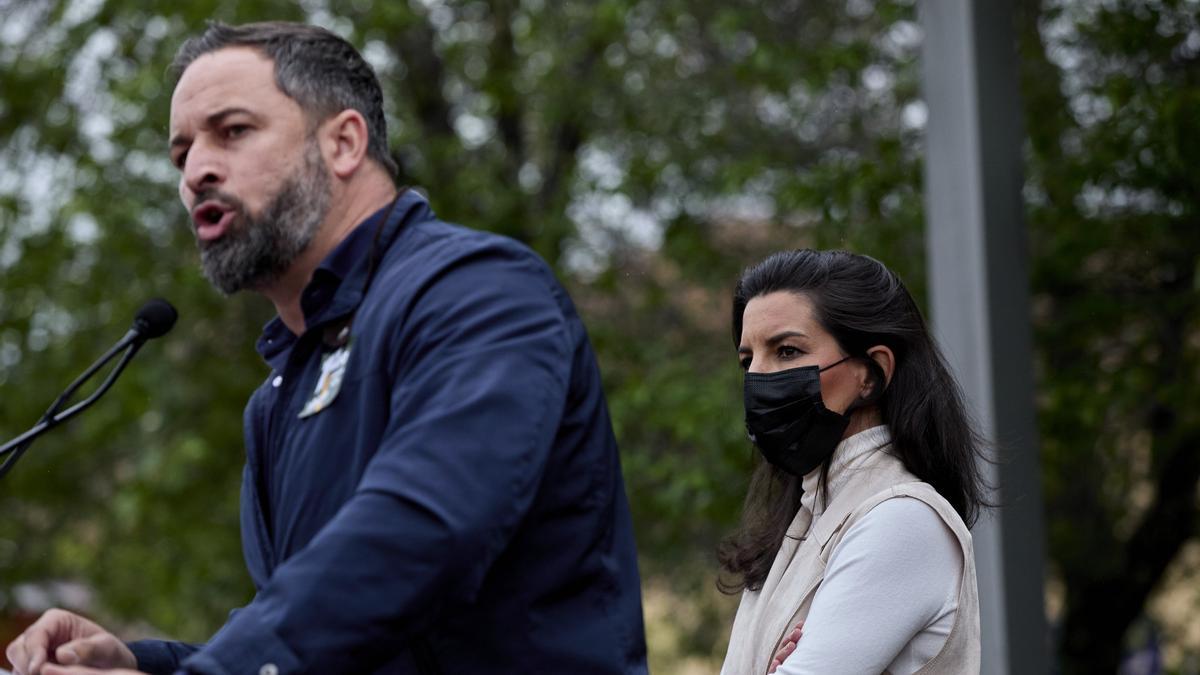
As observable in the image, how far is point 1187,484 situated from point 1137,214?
2.30 meters

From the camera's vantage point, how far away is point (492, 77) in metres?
9.81

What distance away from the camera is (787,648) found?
238 centimetres

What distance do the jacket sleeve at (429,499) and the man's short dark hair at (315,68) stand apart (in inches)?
17.1

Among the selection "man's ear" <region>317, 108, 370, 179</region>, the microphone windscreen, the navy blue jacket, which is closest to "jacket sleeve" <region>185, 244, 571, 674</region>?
the navy blue jacket

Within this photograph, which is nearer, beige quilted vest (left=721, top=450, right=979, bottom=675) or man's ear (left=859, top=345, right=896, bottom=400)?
beige quilted vest (left=721, top=450, right=979, bottom=675)

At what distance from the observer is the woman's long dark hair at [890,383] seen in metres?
2.55

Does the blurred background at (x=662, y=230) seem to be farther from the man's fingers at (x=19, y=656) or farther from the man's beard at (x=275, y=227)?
the man's fingers at (x=19, y=656)

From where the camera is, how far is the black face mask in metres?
2.54

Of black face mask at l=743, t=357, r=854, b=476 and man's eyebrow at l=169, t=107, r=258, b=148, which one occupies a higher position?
man's eyebrow at l=169, t=107, r=258, b=148

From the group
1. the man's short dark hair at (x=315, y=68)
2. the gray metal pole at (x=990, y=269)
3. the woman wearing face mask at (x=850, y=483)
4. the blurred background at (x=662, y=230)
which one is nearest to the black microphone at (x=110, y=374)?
the man's short dark hair at (x=315, y=68)

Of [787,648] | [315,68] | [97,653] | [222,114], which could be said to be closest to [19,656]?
[97,653]

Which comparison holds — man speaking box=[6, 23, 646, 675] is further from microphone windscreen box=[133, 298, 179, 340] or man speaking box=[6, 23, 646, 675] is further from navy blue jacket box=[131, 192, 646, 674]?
microphone windscreen box=[133, 298, 179, 340]

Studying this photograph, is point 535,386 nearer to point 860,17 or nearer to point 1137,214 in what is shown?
point 1137,214

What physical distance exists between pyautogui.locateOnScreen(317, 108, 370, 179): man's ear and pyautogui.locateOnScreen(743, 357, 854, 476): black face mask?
83 cm
